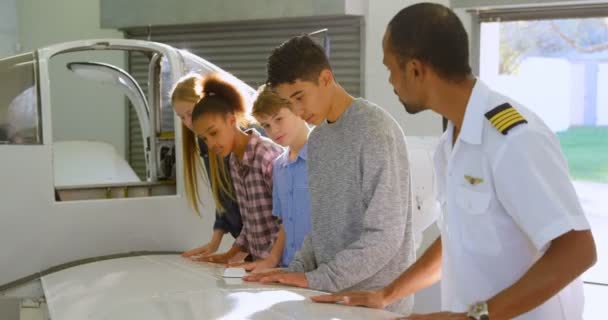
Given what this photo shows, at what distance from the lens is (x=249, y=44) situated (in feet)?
24.8

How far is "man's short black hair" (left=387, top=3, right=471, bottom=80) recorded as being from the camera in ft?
4.69

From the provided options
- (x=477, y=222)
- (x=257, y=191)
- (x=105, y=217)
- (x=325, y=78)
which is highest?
(x=325, y=78)

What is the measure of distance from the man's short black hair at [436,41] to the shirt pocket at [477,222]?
22 centimetres

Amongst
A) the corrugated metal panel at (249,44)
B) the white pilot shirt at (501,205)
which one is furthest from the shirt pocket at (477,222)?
the corrugated metal panel at (249,44)

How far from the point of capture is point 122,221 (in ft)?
11.8

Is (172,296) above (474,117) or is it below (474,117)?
below

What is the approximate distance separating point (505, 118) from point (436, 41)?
182mm

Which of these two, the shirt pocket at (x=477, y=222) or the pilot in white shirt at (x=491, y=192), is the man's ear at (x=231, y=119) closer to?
the pilot in white shirt at (x=491, y=192)

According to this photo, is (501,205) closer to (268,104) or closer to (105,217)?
(268,104)

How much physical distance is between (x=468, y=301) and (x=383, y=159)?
571 millimetres

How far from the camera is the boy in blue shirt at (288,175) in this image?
8.15 feet

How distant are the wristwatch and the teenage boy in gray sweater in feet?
1.96

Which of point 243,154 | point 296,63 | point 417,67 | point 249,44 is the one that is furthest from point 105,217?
point 249,44

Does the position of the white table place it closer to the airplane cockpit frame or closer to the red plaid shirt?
the airplane cockpit frame
